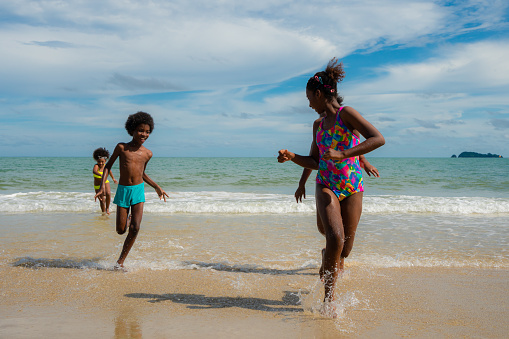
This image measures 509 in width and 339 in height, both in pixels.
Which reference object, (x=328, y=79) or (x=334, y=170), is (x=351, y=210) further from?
(x=328, y=79)

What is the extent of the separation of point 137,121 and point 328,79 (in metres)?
2.82

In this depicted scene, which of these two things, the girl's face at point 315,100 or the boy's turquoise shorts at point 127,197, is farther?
the boy's turquoise shorts at point 127,197

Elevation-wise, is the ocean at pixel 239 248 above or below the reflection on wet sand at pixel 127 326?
below

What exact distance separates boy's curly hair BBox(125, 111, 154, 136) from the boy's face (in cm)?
4

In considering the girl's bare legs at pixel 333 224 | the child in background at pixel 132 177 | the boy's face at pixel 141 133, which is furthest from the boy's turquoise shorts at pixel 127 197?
the girl's bare legs at pixel 333 224

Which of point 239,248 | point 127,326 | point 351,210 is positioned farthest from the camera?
point 239,248

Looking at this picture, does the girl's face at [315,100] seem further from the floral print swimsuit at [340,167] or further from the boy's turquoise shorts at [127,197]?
the boy's turquoise shorts at [127,197]

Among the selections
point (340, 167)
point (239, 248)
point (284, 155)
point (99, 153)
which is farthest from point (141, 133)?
point (99, 153)

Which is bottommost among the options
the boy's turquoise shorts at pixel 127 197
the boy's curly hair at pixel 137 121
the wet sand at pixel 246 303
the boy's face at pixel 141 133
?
the wet sand at pixel 246 303

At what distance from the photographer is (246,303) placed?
12.6 feet

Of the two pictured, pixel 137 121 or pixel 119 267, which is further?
pixel 137 121

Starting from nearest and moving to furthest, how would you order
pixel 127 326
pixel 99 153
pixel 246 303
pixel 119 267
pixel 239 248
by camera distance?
pixel 127 326 → pixel 246 303 → pixel 119 267 → pixel 239 248 → pixel 99 153

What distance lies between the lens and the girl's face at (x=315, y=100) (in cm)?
360

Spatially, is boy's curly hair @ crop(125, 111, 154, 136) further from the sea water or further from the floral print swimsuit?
the floral print swimsuit
